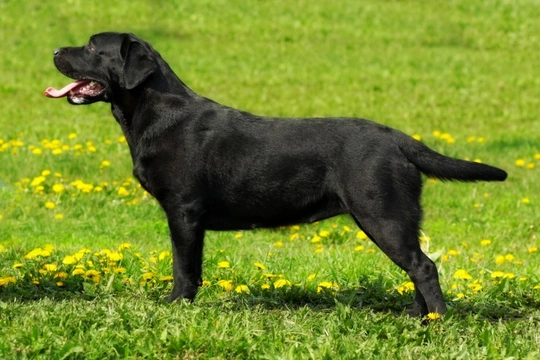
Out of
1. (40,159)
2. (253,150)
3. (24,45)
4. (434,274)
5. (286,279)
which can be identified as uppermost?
(253,150)

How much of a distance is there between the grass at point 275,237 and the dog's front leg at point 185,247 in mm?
204

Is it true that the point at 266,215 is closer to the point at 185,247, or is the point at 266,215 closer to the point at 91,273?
the point at 185,247

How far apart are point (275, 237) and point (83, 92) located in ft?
9.40

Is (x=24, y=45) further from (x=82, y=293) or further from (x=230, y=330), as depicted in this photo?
(x=230, y=330)

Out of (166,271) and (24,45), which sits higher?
(166,271)

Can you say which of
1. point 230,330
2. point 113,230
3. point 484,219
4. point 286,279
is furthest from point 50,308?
point 484,219

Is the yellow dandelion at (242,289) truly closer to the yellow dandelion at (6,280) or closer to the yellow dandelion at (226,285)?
the yellow dandelion at (226,285)

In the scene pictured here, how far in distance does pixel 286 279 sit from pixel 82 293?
1.34 metres

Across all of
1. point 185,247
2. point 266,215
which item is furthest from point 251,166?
point 185,247

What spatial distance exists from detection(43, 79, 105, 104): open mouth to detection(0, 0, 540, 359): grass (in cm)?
112

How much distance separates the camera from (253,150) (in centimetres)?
549

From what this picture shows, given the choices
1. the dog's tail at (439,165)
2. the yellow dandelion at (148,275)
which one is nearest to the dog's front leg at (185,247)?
the yellow dandelion at (148,275)

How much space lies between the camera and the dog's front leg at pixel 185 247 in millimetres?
5434

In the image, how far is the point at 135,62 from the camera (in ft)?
18.2
